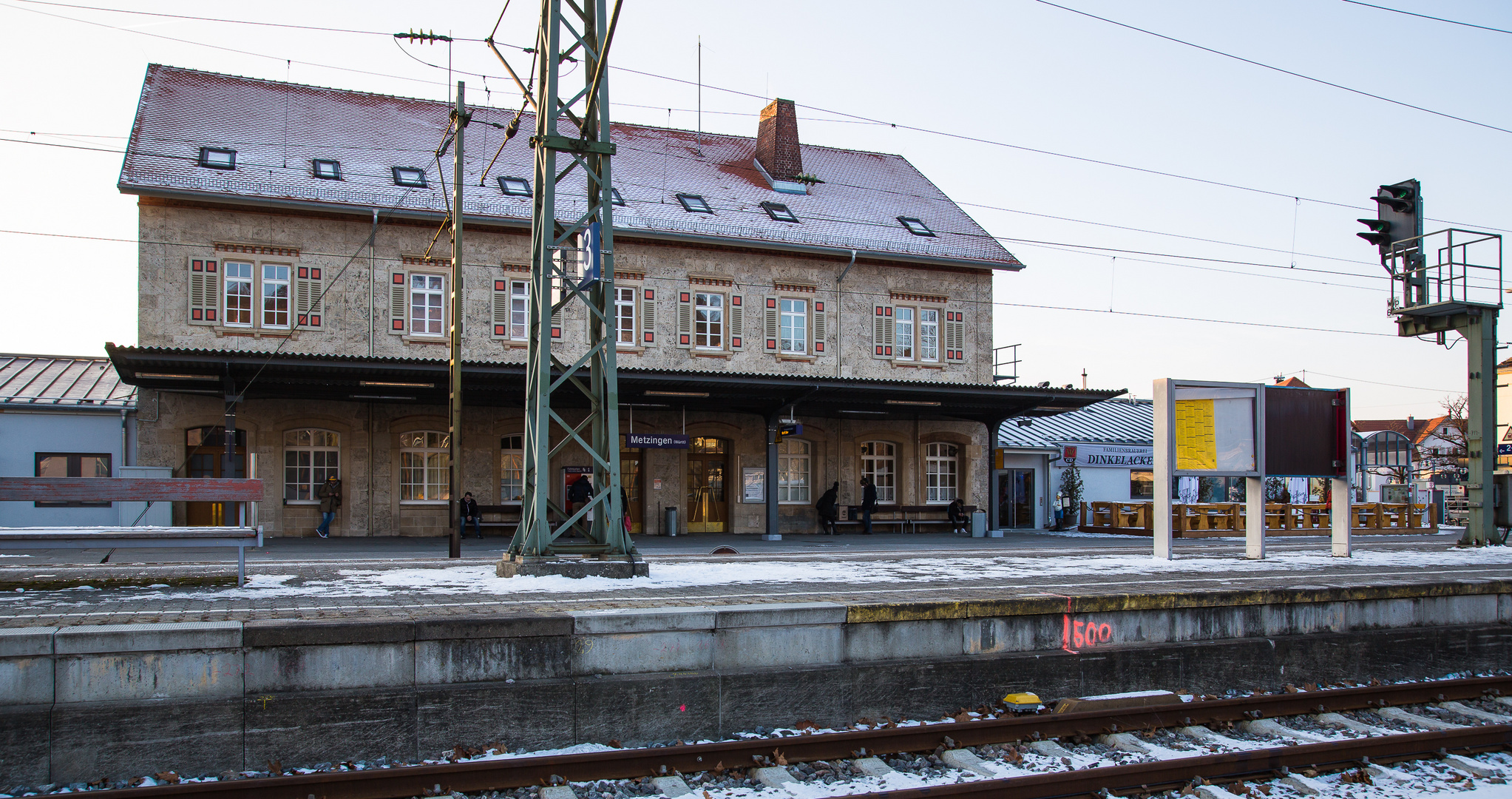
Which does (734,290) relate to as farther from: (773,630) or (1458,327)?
(773,630)

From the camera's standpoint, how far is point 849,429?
90.2 ft

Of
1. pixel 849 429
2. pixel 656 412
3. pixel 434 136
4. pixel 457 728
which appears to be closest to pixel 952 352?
pixel 849 429

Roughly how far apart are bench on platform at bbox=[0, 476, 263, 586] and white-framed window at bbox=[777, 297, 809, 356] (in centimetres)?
1846

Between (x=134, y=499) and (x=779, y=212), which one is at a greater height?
(x=779, y=212)

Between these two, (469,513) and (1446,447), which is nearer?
(469,513)

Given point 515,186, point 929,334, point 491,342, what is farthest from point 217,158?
point 929,334

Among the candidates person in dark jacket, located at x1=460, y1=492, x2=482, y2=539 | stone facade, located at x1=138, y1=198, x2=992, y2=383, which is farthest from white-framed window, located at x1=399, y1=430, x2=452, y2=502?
stone facade, located at x1=138, y1=198, x2=992, y2=383

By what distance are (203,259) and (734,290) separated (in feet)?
38.6

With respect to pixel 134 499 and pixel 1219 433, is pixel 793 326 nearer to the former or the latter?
pixel 1219 433

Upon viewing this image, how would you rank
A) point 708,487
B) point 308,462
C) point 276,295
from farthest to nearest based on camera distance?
point 708,487 → point 308,462 → point 276,295

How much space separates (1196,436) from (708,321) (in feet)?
47.9

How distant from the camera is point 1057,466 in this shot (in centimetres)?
3269

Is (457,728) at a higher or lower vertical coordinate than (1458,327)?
lower

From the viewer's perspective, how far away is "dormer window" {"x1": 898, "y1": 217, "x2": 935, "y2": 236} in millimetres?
28913
